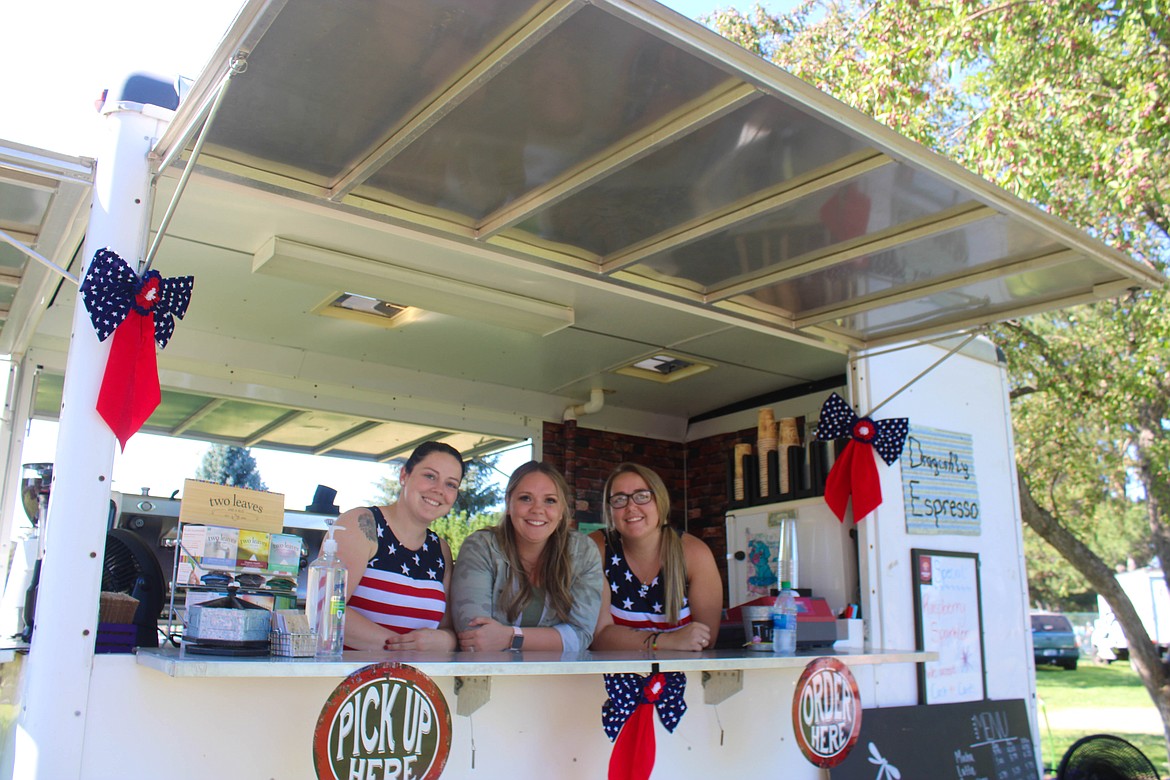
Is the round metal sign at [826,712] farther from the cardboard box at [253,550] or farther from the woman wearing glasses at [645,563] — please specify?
the cardboard box at [253,550]

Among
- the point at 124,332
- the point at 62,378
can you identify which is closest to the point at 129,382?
the point at 124,332

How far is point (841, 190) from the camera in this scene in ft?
10.1

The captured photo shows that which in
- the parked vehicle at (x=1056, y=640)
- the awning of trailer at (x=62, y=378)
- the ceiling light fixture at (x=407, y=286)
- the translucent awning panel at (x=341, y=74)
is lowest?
the parked vehicle at (x=1056, y=640)

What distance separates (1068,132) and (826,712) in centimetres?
535

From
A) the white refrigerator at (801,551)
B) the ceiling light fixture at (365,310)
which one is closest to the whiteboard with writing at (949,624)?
the white refrigerator at (801,551)

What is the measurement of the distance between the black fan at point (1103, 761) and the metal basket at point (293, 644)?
4303mm

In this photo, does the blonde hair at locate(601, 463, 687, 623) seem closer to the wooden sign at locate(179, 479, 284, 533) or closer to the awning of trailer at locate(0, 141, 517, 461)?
the wooden sign at locate(179, 479, 284, 533)

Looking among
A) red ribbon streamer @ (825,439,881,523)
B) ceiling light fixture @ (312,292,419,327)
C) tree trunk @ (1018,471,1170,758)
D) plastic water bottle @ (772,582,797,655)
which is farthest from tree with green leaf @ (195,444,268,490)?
tree trunk @ (1018,471,1170,758)

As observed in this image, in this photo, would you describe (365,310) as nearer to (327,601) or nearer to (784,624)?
(327,601)

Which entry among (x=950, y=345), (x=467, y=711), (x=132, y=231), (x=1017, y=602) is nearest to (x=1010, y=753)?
(x=1017, y=602)

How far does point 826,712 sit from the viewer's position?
375 centimetres

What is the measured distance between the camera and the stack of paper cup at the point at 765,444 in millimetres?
5062

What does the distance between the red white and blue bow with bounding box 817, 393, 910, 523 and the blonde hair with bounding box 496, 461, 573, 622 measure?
1706 mm

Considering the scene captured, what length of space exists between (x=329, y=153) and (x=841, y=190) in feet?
5.30
